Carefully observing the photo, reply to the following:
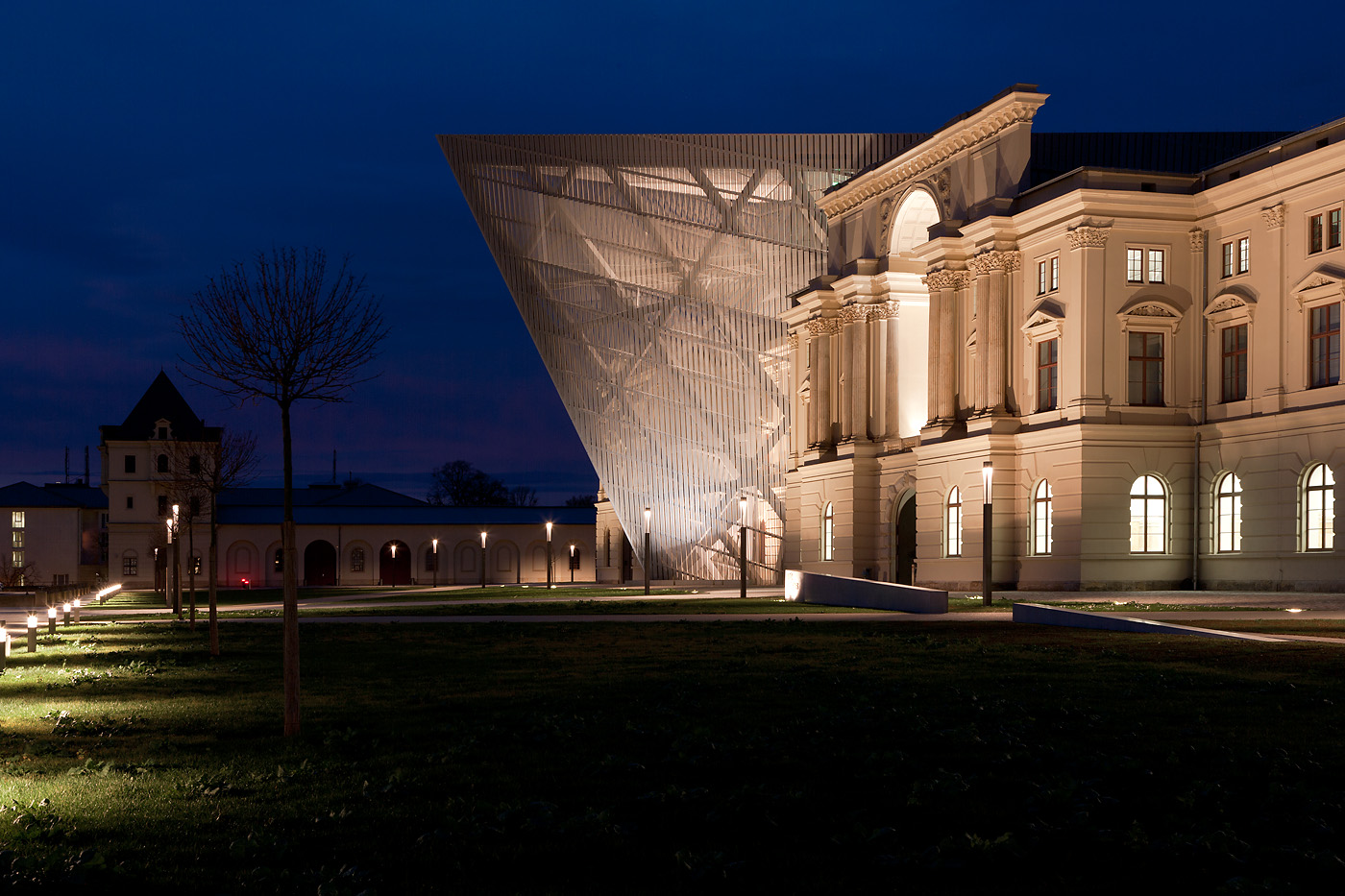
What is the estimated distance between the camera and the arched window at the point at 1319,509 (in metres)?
41.3

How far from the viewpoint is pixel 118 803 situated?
8.98 m

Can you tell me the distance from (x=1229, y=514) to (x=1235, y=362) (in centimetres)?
526

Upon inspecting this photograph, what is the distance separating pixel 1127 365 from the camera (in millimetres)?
48125

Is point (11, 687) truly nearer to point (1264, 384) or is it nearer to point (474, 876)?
point (474, 876)

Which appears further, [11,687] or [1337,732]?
[11,687]

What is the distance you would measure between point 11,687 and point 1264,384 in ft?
130

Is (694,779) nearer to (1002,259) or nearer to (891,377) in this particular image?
(1002,259)

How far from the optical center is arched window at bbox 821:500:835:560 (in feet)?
214

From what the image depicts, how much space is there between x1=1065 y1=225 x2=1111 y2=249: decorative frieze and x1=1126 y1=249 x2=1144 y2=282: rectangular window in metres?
1.24

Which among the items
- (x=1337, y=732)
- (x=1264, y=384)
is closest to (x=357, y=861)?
(x=1337, y=732)

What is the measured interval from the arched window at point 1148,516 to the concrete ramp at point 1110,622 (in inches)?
834

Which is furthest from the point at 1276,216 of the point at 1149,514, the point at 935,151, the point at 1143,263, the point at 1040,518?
the point at 935,151

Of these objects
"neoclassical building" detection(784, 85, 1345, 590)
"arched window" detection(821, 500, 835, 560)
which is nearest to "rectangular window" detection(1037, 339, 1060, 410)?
"neoclassical building" detection(784, 85, 1345, 590)

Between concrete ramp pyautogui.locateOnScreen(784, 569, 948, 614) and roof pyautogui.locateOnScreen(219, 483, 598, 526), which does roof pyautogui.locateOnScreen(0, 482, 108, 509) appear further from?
concrete ramp pyautogui.locateOnScreen(784, 569, 948, 614)
